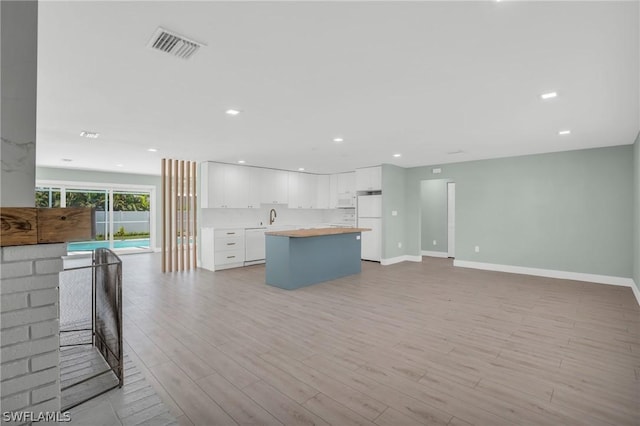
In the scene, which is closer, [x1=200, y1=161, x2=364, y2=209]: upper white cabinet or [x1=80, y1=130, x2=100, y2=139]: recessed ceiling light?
[x1=80, y1=130, x2=100, y2=139]: recessed ceiling light

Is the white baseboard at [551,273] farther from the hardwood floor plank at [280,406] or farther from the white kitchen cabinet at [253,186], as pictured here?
the hardwood floor plank at [280,406]

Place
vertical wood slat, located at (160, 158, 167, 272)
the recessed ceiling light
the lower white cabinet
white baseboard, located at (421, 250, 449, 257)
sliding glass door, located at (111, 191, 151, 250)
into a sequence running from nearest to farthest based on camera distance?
the recessed ceiling light, vertical wood slat, located at (160, 158, 167, 272), the lower white cabinet, white baseboard, located at (421, 250, 449, 257), sliding glass door, located at (111, 191, 151, 250)

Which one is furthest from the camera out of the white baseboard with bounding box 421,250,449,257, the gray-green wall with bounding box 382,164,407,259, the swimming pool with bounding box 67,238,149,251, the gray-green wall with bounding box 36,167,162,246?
the swimming pool with bounding box 67,238,149,251

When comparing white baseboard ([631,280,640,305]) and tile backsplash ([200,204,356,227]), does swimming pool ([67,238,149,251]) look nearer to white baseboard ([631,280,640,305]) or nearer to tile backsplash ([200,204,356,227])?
tile backsplash ([200,204,356,227])

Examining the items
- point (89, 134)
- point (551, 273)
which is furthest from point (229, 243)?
point (551, 273)

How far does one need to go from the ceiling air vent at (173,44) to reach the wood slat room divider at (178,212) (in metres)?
5.03

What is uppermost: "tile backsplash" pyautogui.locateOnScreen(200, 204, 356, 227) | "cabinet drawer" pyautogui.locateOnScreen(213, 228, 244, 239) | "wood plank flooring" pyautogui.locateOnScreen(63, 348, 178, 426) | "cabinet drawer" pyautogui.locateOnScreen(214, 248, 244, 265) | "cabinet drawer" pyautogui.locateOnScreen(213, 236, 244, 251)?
"tile backsplash" pyautogui.locateOnScreen(200, 204, 356, 227)

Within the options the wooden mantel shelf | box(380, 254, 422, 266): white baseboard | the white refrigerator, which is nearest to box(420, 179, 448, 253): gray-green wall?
box(380, 254, 422, 266): white baseboard

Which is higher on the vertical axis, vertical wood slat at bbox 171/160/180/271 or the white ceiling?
the white ceiling

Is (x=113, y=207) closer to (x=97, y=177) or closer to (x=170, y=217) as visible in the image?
(x=97, y=177)

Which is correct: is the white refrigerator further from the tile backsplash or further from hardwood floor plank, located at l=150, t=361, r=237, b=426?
hardwood floor plank, located at l=150, t=361, r=237, b=426

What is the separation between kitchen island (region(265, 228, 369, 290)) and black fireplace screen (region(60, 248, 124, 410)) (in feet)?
8.78

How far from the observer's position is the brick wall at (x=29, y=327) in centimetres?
135

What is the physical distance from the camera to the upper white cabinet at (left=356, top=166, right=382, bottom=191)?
7.63 m
